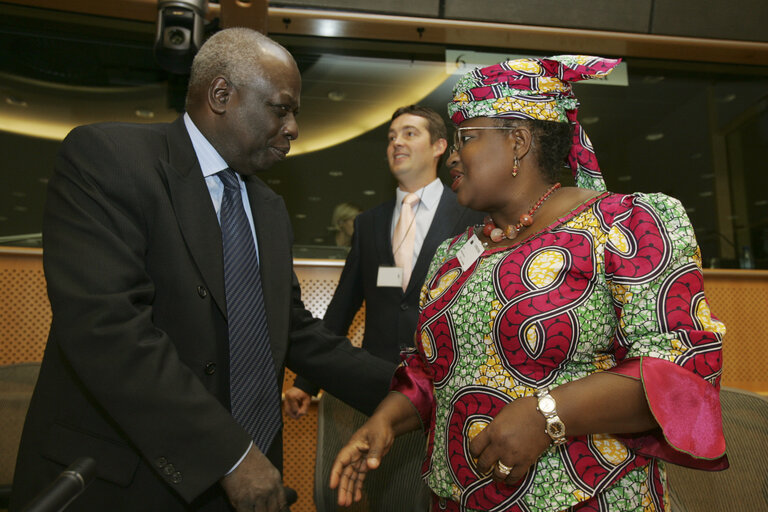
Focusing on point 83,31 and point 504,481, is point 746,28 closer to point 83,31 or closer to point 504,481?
point 504,481

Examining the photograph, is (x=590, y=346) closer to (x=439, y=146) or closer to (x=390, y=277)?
(x=390, y=277)

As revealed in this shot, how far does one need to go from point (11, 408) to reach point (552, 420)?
6.00 feet

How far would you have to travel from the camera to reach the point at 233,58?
1566mm

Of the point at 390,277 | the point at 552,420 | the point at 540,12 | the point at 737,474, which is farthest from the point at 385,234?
the point at 540,12

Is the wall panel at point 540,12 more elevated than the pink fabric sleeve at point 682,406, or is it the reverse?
the wall panel at point 540,12

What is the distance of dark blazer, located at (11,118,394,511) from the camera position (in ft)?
3.75

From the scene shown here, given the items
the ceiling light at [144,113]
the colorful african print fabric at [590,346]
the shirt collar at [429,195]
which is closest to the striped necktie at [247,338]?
the colorful african print fabric at [590,346]

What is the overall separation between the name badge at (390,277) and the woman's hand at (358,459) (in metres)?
1.52

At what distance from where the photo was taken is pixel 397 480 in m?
1.75

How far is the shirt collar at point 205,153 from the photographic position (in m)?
1.53

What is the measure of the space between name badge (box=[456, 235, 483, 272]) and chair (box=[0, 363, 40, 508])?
1.55 m

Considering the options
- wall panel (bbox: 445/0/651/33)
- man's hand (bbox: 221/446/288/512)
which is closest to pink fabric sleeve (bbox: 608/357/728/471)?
man's hand (bbox: 221/446/288/512)

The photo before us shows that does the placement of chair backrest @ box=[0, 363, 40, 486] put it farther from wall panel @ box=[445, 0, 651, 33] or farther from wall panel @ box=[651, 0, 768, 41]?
wall panel @ box=[651, 0, 768, 41]

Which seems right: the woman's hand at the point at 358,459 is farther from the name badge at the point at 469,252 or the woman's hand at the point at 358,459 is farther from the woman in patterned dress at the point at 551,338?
the name badge at the point at 469,252
